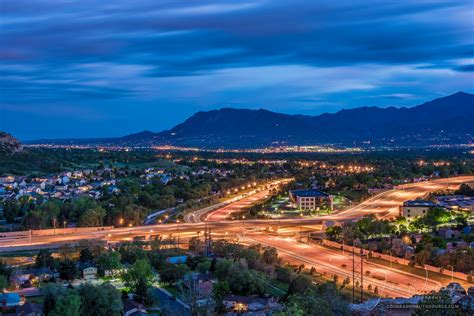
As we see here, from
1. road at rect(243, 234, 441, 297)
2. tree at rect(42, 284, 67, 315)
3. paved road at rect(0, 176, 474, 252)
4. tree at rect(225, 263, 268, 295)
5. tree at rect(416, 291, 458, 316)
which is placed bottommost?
road at rect(243, 234, 441, 297)

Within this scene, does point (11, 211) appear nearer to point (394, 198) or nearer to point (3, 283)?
point (3, 283)

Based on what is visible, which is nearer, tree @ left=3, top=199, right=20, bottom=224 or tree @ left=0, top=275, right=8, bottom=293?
tree @ left=0, top=275, right=8, bottom=293

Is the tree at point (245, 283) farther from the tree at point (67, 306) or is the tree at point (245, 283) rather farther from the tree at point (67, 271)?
the tree at point (67, 271)

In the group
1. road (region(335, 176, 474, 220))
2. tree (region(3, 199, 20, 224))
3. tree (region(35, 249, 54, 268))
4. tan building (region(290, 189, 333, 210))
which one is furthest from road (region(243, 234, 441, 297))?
tree (region(3, 199, 20, 224))

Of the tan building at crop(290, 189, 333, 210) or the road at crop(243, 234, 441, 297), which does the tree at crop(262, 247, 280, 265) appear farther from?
the tan building at crop(290, 189, 333, 210)

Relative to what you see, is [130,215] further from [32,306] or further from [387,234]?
[32,306]

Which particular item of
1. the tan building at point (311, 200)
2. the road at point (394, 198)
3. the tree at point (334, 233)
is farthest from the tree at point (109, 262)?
the tan building at point (311, 200)

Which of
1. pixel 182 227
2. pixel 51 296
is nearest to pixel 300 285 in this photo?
pixel 51 296

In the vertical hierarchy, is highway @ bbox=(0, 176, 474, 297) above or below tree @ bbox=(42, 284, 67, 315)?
below
